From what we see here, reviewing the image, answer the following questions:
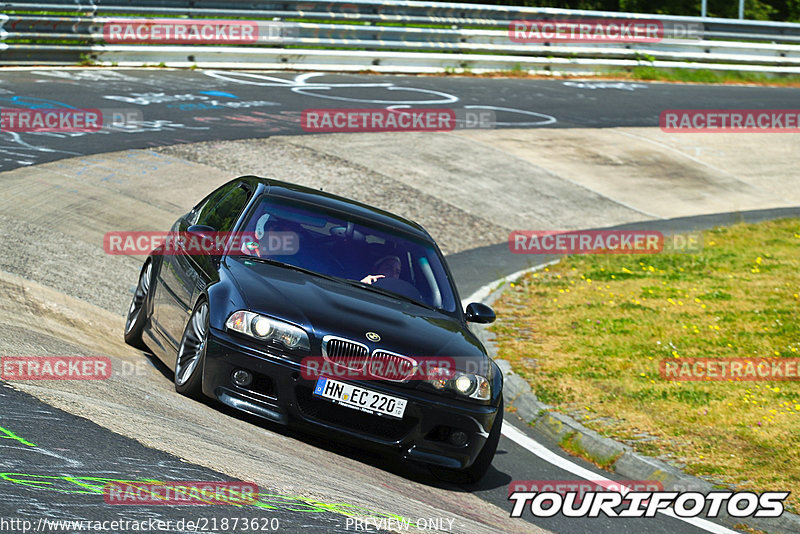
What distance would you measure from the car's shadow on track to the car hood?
0.67 metres

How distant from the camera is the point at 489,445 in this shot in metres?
6.66

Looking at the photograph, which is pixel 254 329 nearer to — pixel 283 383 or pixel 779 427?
pixel 283 383

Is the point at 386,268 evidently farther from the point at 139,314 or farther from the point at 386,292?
the point at 139,314

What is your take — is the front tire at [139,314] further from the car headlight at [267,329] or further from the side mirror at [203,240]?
the car headlight at [267,329]

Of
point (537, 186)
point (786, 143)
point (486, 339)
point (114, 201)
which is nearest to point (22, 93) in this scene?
point (114, 201)

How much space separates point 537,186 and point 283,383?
41.4 ft

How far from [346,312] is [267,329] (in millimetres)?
536

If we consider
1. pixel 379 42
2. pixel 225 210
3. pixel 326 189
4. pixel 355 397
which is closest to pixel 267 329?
pixel 355 397

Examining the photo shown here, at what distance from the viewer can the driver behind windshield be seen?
24.6 ft

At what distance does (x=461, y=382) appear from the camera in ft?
21.2

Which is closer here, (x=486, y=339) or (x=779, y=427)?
(x=779, y=427)

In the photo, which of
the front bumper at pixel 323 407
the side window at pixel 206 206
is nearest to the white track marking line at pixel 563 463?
the front bumper at pixel 323 407

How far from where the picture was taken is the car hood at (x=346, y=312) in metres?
6.38

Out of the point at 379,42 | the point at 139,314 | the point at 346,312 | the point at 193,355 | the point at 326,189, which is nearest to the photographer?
the point at 346,312
